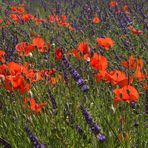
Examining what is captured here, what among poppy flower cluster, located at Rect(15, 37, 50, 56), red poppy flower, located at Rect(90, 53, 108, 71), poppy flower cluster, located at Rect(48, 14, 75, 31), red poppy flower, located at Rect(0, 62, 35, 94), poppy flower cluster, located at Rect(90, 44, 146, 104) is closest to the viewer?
poppy flower cluster, located at Rect(90, 44, 146, 104)

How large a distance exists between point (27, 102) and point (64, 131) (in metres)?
0.31

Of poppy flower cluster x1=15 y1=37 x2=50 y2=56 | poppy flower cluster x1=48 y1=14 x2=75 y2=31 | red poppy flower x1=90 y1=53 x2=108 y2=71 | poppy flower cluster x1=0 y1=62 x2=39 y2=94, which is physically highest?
red poppy flower x1=90 y1=53 x2=108 y2=71

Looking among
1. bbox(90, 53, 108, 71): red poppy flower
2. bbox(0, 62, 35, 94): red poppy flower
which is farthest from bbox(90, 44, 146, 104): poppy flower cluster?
bbox(0, 62, 35, 94): red poppy flower

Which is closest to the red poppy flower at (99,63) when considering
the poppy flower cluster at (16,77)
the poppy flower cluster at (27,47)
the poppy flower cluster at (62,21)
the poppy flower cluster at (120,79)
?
the poppy flower cluster at (120,79)

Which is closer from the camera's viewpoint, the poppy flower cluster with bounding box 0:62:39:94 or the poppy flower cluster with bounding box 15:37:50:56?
the poppy flower cluster with bounding box 0:62:39:94

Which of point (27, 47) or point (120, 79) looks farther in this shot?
point (27, 47)

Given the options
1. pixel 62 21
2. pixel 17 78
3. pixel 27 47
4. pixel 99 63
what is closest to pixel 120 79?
pixel 99 63

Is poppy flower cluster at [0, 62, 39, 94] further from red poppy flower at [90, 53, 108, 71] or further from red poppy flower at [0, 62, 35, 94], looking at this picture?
red poppy flower at [90, 53, 108, 71]

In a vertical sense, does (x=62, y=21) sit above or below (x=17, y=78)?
below

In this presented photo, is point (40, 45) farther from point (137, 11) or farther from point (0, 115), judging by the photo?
point (137, 11)

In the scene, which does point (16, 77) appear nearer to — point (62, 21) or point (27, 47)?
point (27, 47)

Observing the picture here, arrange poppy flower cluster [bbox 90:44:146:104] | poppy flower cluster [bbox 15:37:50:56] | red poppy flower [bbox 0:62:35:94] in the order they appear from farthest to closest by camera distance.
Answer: poppy flower cluster [bbox 15:37:50:56]
red poppy flower [bbox 0:62:35:94]
poppy flower cluster [bbox 90:44:146:104]

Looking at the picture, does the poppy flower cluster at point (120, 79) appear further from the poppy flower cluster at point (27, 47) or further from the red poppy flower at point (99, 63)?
the poppy flower cluster at point (27, 47)

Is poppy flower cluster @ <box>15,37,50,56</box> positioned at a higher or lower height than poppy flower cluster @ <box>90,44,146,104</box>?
lower
